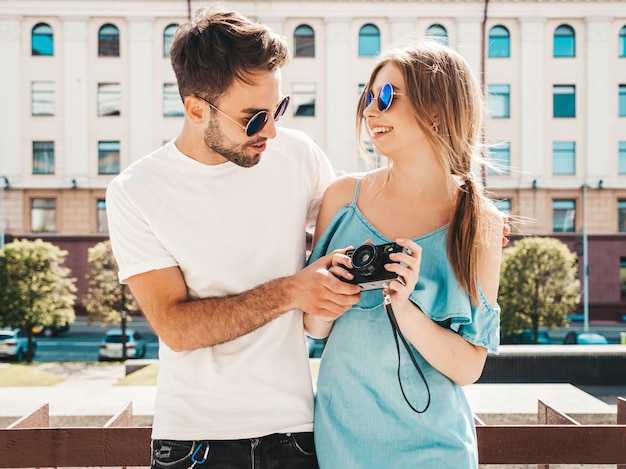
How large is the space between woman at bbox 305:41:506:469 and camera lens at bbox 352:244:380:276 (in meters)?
0.03

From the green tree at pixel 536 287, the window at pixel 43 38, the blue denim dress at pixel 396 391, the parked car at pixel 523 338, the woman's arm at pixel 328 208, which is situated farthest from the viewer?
the window at pixel 43 38

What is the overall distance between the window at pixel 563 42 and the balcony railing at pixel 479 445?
2903 cm

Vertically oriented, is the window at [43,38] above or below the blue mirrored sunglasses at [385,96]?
above

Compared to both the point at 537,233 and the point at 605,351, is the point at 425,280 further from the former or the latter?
the point at 537,233

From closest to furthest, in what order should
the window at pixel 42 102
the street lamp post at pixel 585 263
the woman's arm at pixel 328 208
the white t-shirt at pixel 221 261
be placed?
1. the white t-shirt at pixel 221 261
2. the woman's arm at pixel 328 208
3. the street lamp post at pixel 585 263
4. the window at pixel 42 102

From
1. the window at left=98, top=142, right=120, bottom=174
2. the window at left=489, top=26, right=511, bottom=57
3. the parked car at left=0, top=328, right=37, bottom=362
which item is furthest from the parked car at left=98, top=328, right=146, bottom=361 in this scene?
the window at left=489, top=26, right=511, bottom=57

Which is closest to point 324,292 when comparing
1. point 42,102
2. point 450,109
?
point 450,109

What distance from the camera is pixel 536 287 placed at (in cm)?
2061

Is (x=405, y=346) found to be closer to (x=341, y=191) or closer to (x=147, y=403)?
(x=341, y=191)

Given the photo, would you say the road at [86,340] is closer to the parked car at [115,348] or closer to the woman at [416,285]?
the parked car at [115,348]

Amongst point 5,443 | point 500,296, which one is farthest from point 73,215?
point 5,443

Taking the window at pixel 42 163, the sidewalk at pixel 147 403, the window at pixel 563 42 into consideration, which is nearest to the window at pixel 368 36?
the window at pixel 563 42

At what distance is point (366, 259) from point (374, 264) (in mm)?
27

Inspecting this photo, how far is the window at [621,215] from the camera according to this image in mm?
28859
